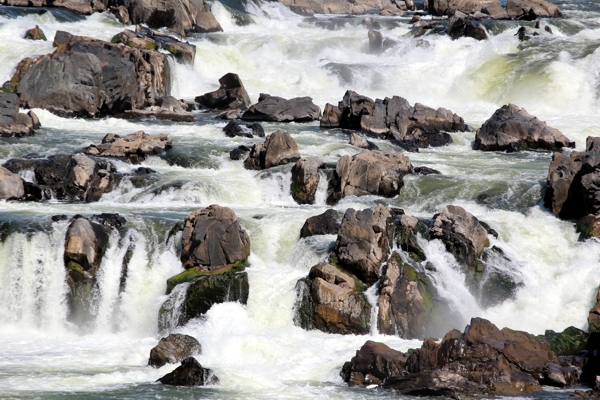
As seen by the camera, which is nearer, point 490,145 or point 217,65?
point 490,145

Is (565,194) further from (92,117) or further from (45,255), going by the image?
(92,117)

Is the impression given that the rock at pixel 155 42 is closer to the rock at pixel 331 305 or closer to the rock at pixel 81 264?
the rock at pixel 81 264

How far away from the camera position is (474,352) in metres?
14.7

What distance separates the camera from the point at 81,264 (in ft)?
63.4

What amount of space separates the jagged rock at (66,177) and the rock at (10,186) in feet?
0.76

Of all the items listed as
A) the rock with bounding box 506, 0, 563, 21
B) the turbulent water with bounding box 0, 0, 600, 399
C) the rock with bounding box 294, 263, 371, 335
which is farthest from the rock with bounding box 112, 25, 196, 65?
the rock with bounding box 294, 263, 371, 335

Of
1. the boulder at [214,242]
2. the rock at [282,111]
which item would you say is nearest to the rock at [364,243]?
the boulder at [214,242]

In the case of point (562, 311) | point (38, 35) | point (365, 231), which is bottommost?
point (562, 311)

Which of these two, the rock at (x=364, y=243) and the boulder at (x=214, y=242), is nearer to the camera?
the rock at (x=364, y=243)

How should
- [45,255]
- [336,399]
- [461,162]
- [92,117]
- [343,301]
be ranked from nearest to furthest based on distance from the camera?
[336,399]
[343,301]
[45,255]
[461,162]
[92,117]

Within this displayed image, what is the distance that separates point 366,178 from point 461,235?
541 cm

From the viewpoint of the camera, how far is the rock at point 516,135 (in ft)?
101

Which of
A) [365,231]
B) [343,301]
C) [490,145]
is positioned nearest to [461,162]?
[490,145]

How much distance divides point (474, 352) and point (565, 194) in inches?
397
